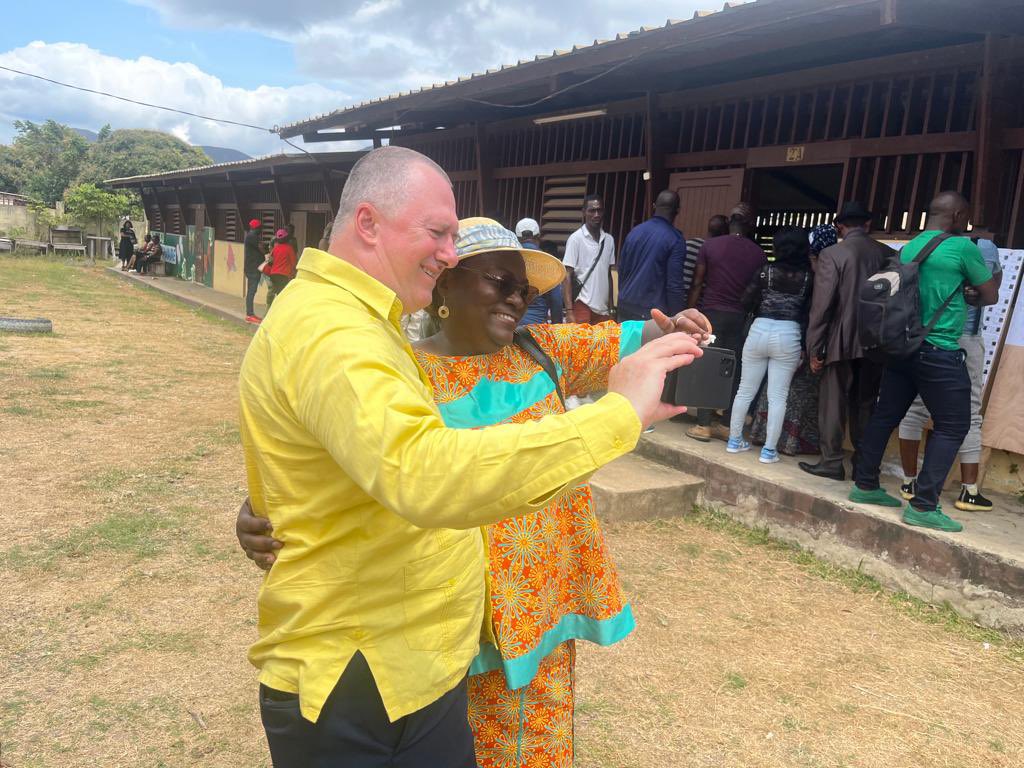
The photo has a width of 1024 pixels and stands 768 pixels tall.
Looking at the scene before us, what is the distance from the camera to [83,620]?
330 cm

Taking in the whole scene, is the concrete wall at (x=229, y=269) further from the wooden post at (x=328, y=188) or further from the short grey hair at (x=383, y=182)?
the short grey hair at (x=383, y=182)

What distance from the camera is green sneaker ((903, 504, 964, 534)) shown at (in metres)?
3.92

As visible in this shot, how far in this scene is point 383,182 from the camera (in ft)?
3.99

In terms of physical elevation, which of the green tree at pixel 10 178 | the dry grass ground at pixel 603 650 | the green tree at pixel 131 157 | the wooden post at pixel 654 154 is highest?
the green tree at pixel 131 157

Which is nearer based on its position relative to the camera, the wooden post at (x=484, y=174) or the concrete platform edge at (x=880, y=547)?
the concrete platform edge at (x=880, y=547)

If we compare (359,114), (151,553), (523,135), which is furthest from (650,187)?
(151,553)

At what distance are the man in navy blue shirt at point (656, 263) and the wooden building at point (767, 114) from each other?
2.73ft

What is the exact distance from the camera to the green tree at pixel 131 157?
4894 cm

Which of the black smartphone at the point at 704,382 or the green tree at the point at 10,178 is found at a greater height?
the green tree at the point at 10,178

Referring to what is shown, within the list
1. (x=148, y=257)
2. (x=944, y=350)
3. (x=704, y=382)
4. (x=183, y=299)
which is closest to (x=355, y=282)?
(x=704, y=382)

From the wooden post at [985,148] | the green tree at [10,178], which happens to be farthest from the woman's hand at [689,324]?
the green tree at [10,178]

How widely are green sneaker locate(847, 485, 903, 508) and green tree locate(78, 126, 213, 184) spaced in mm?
48223

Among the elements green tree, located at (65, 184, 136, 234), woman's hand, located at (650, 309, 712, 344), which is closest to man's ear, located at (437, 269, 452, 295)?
woman's hand, located at (650, 309, 712, 344)

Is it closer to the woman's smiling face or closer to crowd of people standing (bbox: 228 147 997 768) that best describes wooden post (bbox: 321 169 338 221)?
crowd of people standing (bbox: 228 147 997 768)
